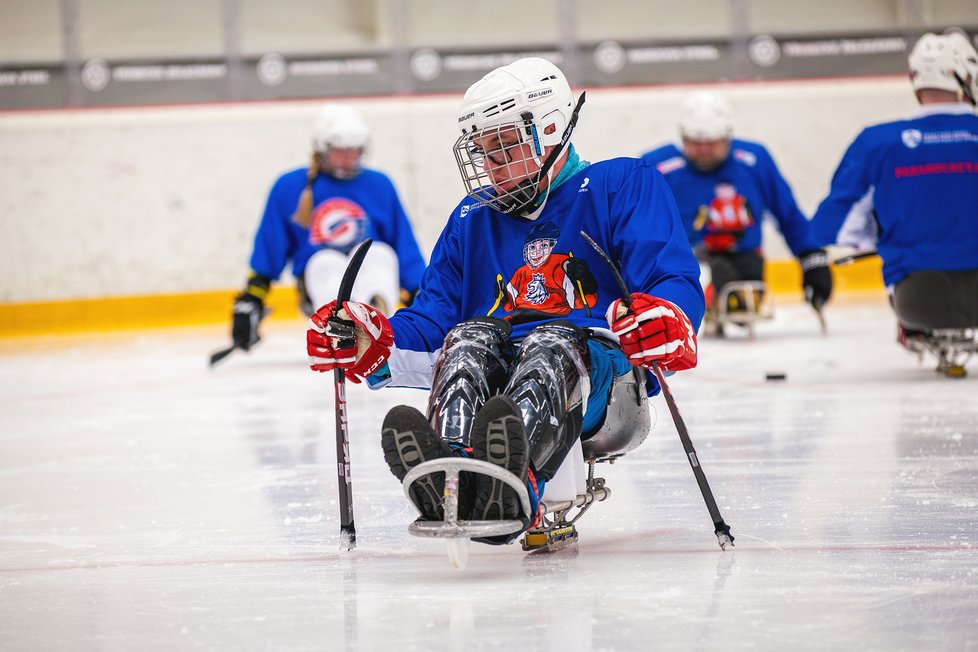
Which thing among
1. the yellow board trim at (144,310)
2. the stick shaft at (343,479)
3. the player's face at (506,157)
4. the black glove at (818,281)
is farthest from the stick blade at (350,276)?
the yellow board trim at (144,310)

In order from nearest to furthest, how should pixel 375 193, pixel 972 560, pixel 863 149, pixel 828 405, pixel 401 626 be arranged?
pixel 401 626 < pixel 972 560 < pixel 828 405 < pixel 863 149 < pixel 375 193

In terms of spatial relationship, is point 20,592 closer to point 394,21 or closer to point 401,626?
point 401,626

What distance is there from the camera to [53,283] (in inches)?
372

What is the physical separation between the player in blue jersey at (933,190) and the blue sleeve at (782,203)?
186 cm

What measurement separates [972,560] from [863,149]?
2.88 m

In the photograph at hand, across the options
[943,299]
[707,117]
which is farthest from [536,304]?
[707,117]

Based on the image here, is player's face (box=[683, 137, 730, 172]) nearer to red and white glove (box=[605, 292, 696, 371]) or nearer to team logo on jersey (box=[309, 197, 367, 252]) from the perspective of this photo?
team logo on jersey (box=[309, 197, 367, 252])

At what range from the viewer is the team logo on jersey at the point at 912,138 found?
4535 millimetres

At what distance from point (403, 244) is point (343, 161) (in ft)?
1.72

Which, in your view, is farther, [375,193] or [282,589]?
[375,193]

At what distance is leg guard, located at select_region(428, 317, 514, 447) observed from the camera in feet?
6.66

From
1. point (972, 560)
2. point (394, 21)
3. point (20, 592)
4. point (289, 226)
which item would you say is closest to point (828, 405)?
point (972, 560)

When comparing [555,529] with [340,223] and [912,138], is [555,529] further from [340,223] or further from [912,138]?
[340,223]

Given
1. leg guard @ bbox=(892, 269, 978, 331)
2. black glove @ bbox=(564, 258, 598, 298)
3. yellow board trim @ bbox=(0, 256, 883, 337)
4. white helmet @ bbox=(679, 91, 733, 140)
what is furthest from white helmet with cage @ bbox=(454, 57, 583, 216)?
yellow board trim @ bbox=(0, 256, 883, 337)
